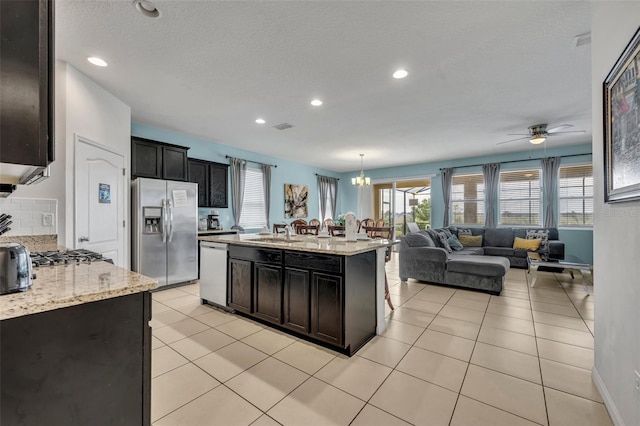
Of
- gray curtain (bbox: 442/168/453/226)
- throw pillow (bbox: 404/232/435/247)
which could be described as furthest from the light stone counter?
gray curtain (bbox: 442/168/453/226)

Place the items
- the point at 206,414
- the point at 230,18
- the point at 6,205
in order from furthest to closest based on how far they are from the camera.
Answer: the point at 6,205, the point at 230,18, the point at 206,414

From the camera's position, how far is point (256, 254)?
2.91 metres

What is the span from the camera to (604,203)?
1701mm

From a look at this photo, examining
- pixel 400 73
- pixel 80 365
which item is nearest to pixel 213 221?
pixel 400 73

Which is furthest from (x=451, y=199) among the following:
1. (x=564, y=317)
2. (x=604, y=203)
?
(x=604, y=203)

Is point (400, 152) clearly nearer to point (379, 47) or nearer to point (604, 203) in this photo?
point (379, 47)

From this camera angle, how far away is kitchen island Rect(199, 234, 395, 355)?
229cm

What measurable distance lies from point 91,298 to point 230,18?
82.9 inches

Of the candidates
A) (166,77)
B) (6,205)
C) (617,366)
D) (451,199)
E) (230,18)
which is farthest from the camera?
(451,199)

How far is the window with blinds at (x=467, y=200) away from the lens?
7.00m

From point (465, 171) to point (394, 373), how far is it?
21.3 ft

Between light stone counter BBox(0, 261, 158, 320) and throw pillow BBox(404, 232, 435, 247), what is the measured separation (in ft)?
13.6

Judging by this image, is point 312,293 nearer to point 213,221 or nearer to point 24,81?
point 24,81

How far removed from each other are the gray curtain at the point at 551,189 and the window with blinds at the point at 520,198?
23cm
